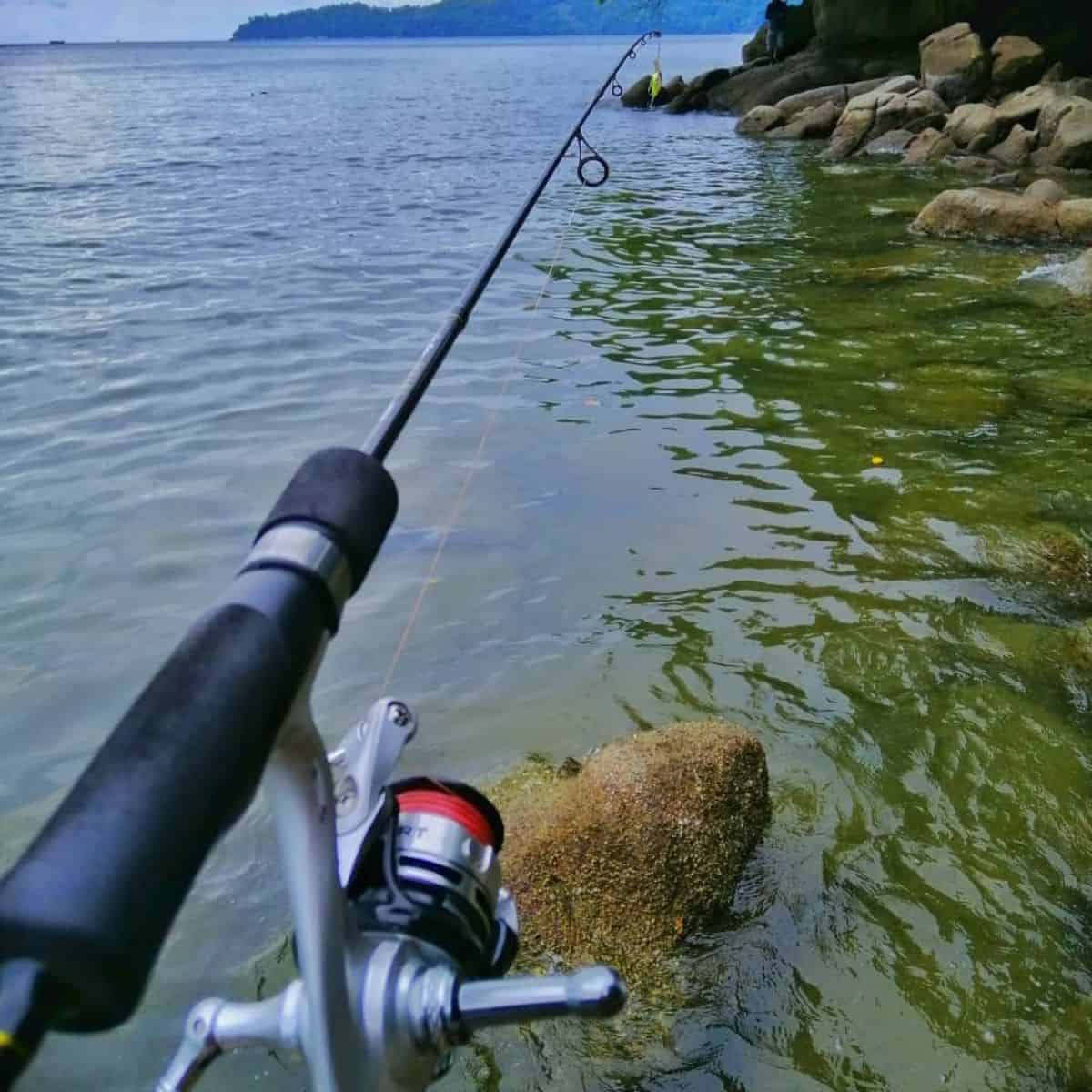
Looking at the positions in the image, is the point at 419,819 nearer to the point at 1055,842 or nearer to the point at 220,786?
the point at 220,786

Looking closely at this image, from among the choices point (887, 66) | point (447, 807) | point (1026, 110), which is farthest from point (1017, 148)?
point (447, 807)

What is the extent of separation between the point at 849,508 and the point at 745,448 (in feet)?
3.58

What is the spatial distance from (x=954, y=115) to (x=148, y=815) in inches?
937

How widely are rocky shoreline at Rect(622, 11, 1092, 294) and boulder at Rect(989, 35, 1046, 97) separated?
0.02 m

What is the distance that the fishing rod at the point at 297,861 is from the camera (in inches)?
31.5

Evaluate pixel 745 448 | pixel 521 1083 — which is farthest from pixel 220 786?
pixel 745 448

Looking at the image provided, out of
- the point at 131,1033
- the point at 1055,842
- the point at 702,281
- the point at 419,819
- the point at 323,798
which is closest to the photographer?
the point at 323,798

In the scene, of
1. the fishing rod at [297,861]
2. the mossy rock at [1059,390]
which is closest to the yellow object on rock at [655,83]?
the mossy rock at [1059,390]

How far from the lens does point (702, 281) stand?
11.7 metres

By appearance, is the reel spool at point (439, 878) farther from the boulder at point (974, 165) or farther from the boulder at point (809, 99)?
the boulder at point (809, 99)

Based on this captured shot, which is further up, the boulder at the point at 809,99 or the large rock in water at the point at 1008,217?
the large rock in water at the point at 1008,217

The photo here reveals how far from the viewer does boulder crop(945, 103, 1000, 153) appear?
67.4 ft

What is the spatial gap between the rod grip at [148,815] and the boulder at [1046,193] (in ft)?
46.2

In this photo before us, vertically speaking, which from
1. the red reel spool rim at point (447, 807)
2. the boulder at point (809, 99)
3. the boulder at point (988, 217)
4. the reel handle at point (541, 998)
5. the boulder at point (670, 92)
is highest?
the reel handle at point (541, 998)
